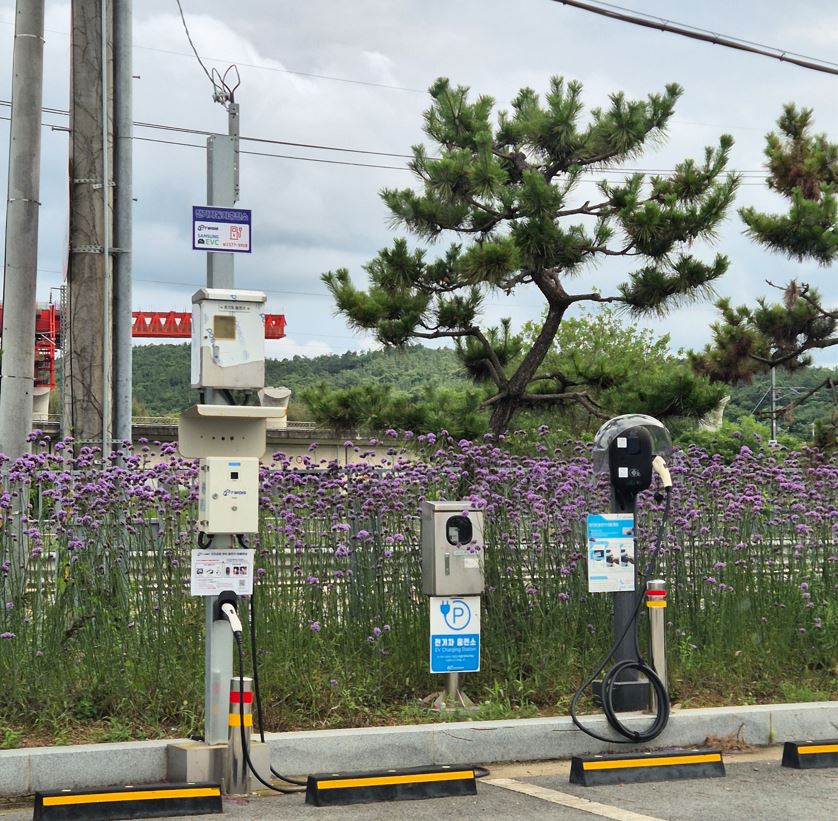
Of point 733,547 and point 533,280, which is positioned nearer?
point 733,547

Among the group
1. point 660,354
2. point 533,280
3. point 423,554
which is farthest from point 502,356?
point 660,354

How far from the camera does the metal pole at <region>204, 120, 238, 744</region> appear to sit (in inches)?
279

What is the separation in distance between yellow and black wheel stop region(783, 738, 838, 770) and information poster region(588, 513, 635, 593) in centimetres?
144

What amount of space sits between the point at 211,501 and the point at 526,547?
9.36 feet

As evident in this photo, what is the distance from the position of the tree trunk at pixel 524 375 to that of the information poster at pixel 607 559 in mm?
8263

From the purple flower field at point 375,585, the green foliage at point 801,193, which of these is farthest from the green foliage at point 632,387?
the purple flower field at point 375,585

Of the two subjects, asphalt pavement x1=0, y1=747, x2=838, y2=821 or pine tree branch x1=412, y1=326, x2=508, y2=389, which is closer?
asphalt pavement x1=0, y1=747, x2=838, y2=821

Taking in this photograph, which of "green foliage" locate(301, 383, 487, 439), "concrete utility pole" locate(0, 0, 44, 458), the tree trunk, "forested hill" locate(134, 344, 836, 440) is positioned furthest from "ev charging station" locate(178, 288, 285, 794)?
"forested hill" locate(134, 344, 836, 440)

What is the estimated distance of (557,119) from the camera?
56.6ft

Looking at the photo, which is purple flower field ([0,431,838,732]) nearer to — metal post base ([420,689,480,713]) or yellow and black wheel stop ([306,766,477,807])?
metal post base ([420,689,480,713])

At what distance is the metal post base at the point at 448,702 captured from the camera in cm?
831

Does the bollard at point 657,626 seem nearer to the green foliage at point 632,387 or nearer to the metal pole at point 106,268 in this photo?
the metal pole at point 106,268

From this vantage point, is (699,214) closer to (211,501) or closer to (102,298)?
(102,298)

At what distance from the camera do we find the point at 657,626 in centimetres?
842
